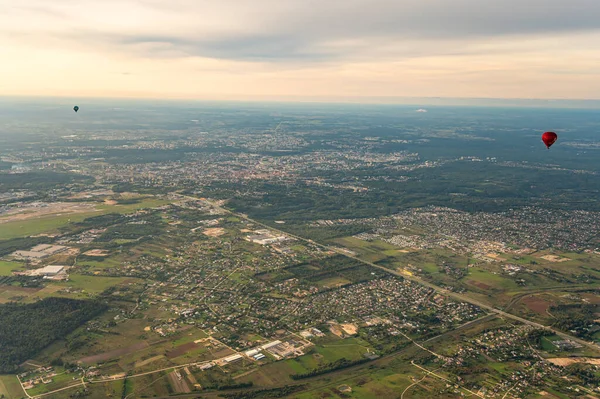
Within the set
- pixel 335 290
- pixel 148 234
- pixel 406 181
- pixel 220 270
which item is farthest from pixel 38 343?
pixel 406 181

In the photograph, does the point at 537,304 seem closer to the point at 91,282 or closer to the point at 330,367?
the point at 330,367

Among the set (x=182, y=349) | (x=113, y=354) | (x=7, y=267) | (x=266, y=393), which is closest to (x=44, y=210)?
(x=7, y=267)

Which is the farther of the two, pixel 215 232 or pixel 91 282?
pixel 215 232

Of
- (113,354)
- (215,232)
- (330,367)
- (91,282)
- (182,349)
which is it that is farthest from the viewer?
(215,232)

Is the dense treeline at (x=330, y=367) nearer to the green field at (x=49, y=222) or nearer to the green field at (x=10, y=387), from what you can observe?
the green field at (x=10, y=387)

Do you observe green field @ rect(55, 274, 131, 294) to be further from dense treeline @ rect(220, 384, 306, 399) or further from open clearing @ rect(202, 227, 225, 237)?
dense treeline @ rect(220, 384, 306, 399)
